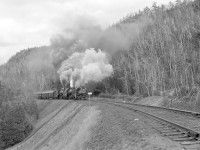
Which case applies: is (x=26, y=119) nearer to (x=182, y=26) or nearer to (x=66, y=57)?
(x=66, y=57)

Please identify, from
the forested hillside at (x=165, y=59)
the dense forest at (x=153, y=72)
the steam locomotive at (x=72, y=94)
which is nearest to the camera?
the dense forest at (x=153, y=72)

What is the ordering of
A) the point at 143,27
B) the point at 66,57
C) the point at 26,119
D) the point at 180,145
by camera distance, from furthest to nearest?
1. the point at 143,27
2. the point at 66,57
3. the point at 26,119
4. the point at 180,145

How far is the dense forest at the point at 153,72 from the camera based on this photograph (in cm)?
3881

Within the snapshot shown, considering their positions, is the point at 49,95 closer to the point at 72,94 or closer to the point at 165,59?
the point at 72,94

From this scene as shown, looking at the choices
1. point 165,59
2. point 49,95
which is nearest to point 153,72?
point 165,59

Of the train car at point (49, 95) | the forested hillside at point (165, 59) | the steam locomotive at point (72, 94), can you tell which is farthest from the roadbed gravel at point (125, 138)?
the train car at point (49, 95)

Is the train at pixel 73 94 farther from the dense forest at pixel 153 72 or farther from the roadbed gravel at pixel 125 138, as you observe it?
the roadbed gravel at pixel 125 138

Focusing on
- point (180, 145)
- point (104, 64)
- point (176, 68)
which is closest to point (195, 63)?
point (176, 68)

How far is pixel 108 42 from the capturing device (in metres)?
69.6

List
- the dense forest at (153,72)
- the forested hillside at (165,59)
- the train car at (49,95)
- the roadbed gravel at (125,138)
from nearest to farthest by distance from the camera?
the roadbed gravel at (125,138), the dense forest at (153,72), the forested hillside at (165,59), the train car at (49,95)

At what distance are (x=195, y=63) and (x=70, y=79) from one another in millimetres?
19476

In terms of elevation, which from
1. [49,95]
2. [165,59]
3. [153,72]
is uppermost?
[165,59]

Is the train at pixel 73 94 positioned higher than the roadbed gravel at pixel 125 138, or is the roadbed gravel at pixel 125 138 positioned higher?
the train at pixel 73 94

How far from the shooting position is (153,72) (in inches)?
2217
